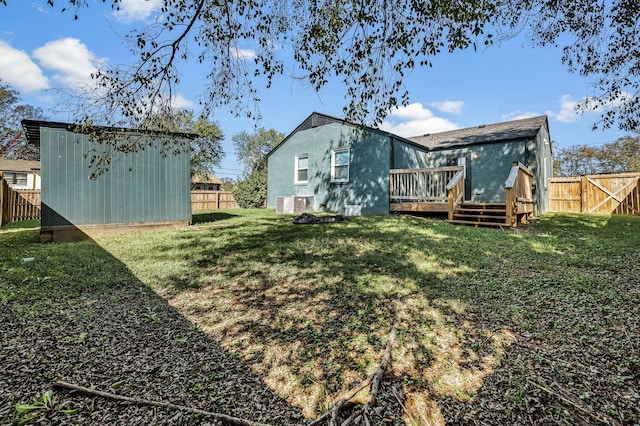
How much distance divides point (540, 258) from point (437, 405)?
374cm

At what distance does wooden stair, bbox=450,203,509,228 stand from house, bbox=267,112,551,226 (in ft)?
0.31

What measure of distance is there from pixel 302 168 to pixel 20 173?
26322mm

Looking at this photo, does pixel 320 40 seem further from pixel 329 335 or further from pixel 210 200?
pixel 210 200

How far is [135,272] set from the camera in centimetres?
399

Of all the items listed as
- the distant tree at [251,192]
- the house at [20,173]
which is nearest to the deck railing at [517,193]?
the distant tree at [251,192]

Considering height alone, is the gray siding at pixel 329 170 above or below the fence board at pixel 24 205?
above

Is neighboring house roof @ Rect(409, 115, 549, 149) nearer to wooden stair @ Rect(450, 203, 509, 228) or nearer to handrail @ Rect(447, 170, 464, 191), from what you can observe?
handrail @ Rect(447, 170, 464, 191)

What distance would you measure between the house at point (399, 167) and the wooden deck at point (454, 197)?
34 mm

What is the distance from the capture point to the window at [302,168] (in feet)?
40.9

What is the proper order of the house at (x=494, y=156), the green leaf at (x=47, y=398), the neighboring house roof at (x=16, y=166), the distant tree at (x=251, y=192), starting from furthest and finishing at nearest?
the neighboring house roof at (x=16, y=166)
the distant tree at (x=251, y=192)
the house at (x=494, y=156)
the green leaf at (x=47, y=398)

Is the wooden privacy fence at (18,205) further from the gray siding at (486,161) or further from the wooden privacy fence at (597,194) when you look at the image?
the wooden privacy fence at (597,194)

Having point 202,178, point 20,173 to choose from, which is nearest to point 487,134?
point 202,178

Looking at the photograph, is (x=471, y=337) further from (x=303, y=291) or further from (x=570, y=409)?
(x=303, y=291)

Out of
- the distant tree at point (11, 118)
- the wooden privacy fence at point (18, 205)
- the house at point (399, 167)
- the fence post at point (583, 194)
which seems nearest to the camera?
the house at point (399, 167)
